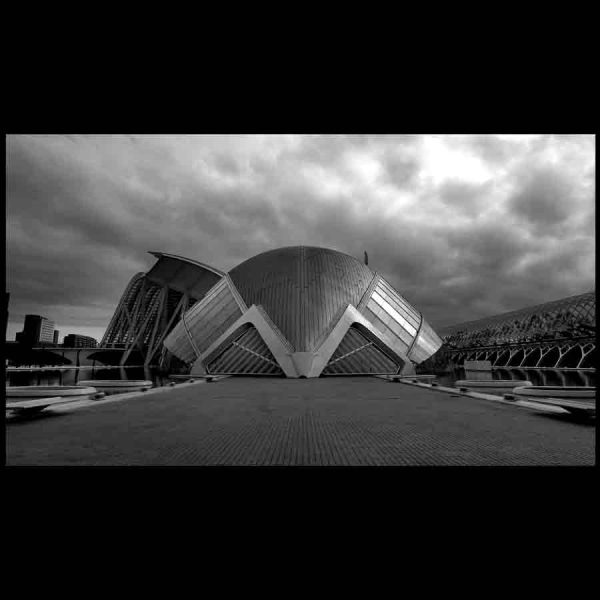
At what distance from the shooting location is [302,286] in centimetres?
2442

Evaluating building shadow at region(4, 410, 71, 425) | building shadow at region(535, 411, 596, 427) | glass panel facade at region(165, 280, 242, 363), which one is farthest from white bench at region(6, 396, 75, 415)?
glass panel facade at region(165, 280, 242, 363)

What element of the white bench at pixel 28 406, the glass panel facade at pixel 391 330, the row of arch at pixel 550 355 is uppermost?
the glass panel facade at pixel 391 330

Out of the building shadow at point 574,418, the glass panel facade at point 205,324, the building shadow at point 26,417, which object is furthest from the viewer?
the glass panel facade at point 205,324

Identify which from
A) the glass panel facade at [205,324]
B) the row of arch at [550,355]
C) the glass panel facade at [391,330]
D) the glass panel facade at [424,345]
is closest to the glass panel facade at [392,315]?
the glass panel facade at [391,330]

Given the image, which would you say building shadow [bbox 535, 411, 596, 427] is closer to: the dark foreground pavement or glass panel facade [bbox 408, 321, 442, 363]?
the dark foreground pavement

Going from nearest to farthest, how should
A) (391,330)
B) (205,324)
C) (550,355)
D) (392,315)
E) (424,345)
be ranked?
(391,330)
(424,345)
(205,324)
(392,315)
(550,355)

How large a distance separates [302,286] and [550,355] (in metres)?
35.8

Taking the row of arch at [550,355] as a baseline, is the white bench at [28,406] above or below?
above

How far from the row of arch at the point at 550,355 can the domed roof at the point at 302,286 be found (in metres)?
22.0

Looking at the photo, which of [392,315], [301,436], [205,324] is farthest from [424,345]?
[301,436]

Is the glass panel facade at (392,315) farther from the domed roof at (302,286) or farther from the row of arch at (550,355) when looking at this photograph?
the row of arch at (550,355)

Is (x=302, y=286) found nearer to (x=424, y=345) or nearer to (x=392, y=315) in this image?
(x=392, y=315)

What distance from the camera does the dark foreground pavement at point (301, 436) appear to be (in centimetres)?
392

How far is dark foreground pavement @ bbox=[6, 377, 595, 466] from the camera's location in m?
3.92
